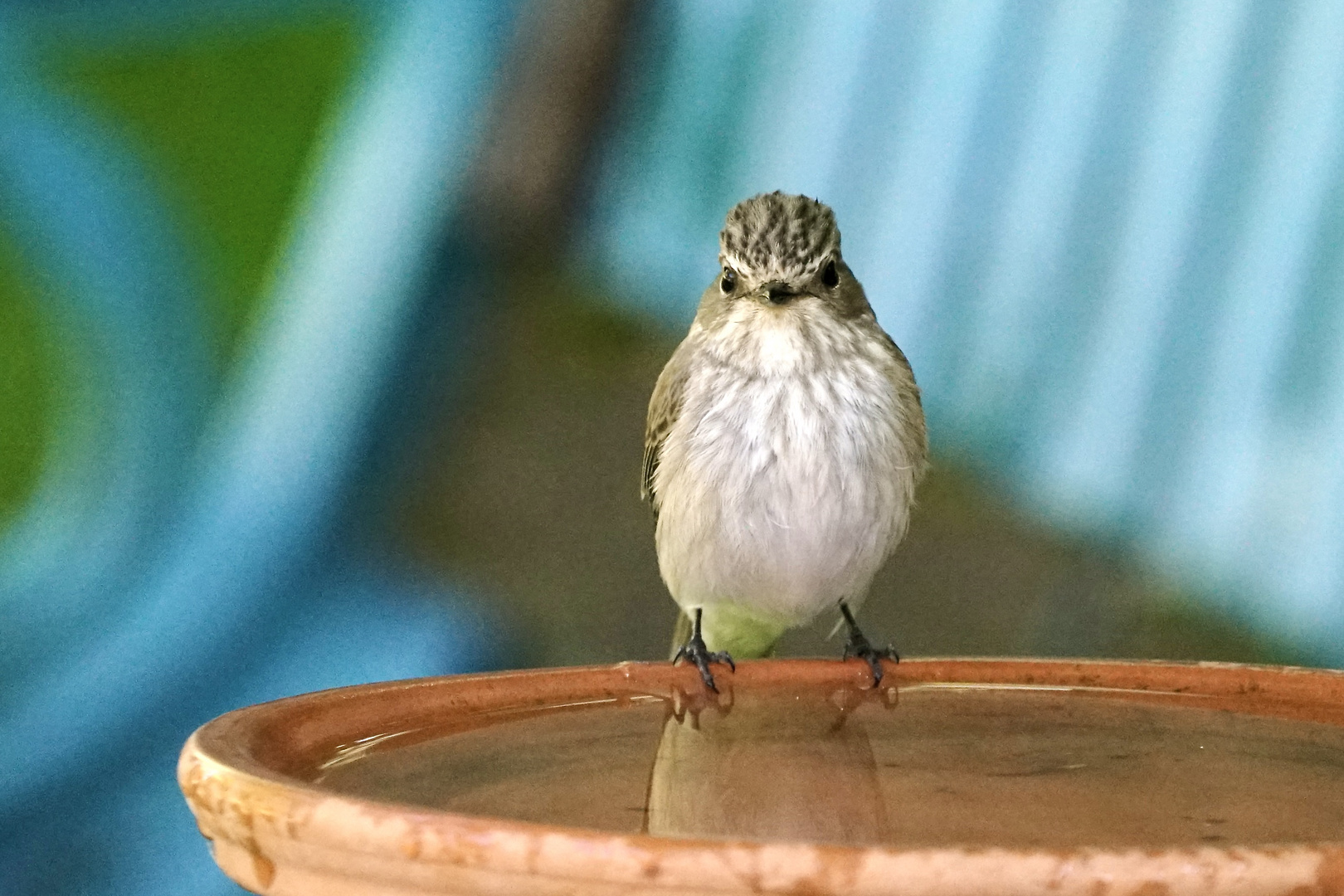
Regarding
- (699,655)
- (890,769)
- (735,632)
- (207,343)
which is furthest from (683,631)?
(890,769)

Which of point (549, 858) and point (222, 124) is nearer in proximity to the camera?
point (549, 858)

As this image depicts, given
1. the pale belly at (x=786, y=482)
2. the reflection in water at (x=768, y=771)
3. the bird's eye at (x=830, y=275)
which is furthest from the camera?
the bird's eye at (x=830, y=275)

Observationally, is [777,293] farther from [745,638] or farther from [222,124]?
[222,124]

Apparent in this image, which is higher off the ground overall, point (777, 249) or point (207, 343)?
point (777, 249)

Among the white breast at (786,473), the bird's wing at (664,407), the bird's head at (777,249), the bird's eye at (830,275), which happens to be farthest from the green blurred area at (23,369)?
the bird's eye at (830,275)

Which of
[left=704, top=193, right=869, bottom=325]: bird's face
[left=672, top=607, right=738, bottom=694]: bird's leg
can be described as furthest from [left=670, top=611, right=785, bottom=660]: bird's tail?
[left=704, top=193, right=869, bottom=325]: bird's face

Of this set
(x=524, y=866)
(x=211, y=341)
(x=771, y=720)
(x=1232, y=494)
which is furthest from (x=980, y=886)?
(x=211, y=341)

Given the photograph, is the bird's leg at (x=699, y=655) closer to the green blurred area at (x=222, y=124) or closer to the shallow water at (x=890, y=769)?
the shallow water at (x=890, y=769)
